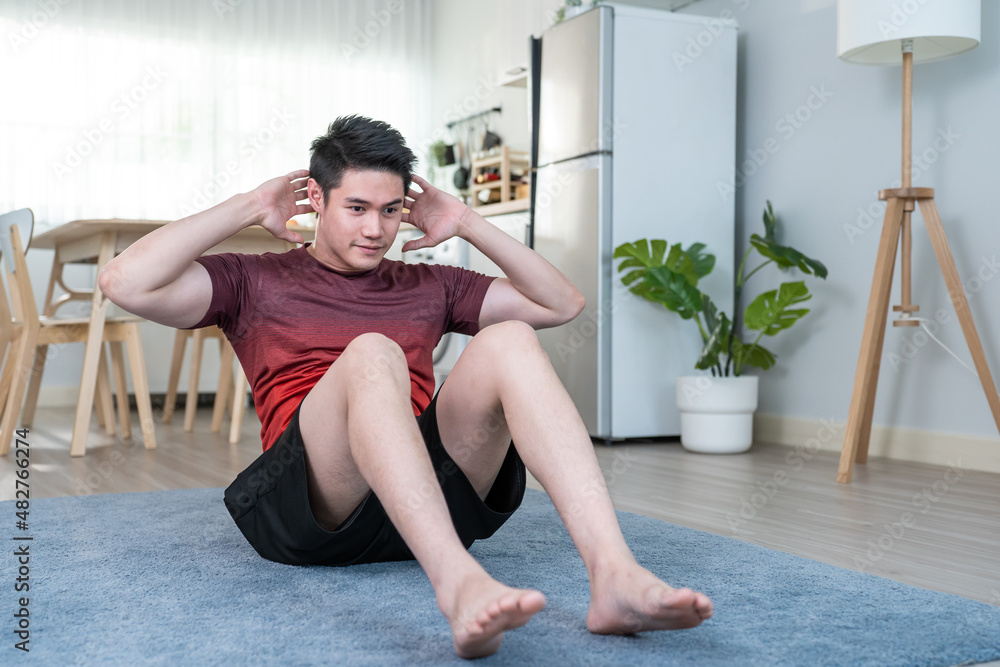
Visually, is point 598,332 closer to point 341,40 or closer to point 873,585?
point 873,585

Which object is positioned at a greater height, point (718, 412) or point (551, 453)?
point (551, 453)

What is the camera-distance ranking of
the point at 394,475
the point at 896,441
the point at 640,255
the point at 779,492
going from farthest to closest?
the point at 640,255 → the point at 896,441 → the point at 779,492 → the point at 394,475

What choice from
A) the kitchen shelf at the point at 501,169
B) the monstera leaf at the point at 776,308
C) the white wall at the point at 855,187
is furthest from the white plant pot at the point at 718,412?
the kitchen shelf at the point at 501,169

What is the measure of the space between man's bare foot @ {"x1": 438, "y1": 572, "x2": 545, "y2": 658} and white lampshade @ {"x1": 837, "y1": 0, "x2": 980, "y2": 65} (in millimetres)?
2145

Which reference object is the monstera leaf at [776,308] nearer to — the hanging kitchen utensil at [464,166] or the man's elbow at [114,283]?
the man's elbow at [114,283]

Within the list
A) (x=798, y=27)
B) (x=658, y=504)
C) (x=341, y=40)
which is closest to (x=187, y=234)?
(x=658, y=504)

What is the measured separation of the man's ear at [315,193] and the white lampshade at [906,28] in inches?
69.9

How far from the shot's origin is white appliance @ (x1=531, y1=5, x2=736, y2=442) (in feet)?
11.3

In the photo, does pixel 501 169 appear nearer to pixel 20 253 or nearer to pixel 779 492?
pixel 20 253

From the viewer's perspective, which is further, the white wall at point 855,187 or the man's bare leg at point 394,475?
the white wall at point 855,187

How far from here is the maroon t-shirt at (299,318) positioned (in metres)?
1.47

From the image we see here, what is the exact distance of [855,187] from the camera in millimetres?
3270

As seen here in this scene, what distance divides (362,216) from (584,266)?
6.93 feet

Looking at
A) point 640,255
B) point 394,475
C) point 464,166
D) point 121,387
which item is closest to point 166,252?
point 394,475
